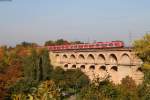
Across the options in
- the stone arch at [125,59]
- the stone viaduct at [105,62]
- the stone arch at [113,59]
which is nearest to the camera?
the stone viaduct at [105,62]

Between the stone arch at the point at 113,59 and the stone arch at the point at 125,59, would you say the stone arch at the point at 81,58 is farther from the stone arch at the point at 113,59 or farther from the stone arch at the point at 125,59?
the stone arch at the point at 125,59

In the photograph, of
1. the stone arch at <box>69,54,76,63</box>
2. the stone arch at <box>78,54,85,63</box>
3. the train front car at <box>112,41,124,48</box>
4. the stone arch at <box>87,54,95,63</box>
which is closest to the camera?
the train front car at <box>112,41,124,48</box>

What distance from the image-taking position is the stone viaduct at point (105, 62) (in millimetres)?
46287

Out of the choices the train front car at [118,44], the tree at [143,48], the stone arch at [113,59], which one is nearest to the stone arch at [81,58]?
the stone arch at [113,59]

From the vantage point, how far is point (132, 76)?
150ft

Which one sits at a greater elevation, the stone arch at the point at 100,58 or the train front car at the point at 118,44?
the train front car at the point at 118,44

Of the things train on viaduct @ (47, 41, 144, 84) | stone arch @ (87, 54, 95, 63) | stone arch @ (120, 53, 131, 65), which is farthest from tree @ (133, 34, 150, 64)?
stone arch @ (87, 54, 95, 63)

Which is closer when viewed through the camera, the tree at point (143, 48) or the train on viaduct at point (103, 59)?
the tree at point (143, 48)

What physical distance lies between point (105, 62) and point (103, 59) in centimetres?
165

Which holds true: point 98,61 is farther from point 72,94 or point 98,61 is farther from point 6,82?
point 6,82

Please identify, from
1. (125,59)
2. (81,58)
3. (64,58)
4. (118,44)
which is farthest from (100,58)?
(64,58)

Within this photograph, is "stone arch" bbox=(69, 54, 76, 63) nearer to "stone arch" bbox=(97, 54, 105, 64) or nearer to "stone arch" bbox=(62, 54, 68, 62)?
"stone arch" bbox=(62, 54, 68, 62)

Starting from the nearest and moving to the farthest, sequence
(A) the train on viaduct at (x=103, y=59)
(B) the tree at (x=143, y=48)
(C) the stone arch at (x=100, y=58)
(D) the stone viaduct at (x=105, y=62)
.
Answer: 1. (B) the tree at (x=143, y=48)
2. (D) the stone viaduct at (x=105, y=62)
3. (A) the train on viaduct at (x=103, y=59)
4. (C) the stone arch at (x=100, y=58)

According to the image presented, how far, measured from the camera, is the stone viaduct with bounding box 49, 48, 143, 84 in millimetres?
46287
